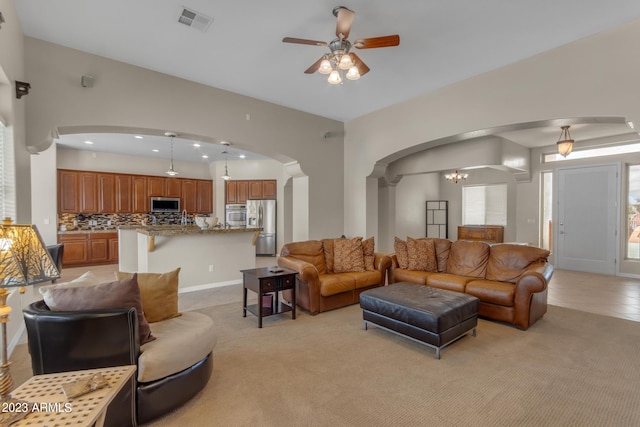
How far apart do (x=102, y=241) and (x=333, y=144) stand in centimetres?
648

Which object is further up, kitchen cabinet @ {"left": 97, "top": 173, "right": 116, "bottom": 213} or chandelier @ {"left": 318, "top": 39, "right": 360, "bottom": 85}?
chandelier @ {"left": 318, "top": 39, "right": 360, "bottom": 85}

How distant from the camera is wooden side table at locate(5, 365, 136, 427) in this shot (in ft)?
3.44

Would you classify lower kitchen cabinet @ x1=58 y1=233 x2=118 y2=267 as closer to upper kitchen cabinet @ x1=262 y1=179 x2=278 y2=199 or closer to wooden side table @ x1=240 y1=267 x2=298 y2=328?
upper kitchen cabinet @ x1=262 y1=179 x2=278 y2=199

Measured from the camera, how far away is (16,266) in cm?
126

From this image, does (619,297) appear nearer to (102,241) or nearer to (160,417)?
(160,417)

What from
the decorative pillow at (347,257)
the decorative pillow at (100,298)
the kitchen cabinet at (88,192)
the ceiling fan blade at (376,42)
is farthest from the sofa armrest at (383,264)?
the kitchen cabinet at (88,192)

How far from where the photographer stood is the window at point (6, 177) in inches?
112

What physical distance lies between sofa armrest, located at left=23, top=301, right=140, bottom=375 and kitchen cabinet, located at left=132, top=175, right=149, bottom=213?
742 centimetres

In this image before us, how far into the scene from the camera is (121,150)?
7.69 meters

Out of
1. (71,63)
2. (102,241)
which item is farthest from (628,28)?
(102,241)

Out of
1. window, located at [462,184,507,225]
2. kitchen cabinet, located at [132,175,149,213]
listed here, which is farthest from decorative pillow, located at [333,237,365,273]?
window, located at [462,184,507,225]

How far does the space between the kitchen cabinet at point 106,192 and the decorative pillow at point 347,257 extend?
6866 millimetres

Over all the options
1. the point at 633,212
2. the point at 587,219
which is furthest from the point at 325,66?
the point at 633,212

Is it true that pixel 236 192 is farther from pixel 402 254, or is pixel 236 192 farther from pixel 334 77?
pixel 334 77
